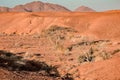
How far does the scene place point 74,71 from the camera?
1772 cm

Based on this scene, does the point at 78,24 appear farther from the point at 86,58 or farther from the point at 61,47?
the point at 86,58

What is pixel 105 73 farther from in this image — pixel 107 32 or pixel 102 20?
pixel 102 20

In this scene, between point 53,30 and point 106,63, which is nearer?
point 106,63

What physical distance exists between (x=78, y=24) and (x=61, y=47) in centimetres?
2301

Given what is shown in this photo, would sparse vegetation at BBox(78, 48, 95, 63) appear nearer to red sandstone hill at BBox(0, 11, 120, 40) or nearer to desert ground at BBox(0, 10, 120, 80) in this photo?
desert ground at BBox(0, 10, 120, 80)

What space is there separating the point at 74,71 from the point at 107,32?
90.5ft

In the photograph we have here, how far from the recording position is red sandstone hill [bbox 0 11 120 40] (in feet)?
148

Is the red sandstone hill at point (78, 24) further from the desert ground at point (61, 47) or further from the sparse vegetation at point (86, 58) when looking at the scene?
the sparse vegetation at point (86, 58)

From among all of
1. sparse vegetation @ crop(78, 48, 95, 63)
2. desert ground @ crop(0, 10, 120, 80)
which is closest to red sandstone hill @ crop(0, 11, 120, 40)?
desert ground @ crop(0, 10, 120, 80)

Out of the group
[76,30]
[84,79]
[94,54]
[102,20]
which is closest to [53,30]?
[76,30]

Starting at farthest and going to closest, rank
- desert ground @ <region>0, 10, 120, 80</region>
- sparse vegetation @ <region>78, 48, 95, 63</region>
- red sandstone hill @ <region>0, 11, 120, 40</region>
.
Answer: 1. red sandstone hill @ <region>0, 11, 120, 40</region>
2. sparse vegetation @ <region>78, 48, 95, 63</region>
3. desert ground @ <region>0, 10, 120, 80</region>

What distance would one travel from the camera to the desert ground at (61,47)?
1641 centimetres

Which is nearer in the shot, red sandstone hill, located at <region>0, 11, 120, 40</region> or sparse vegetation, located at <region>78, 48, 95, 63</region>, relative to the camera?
sparse vegetation, located at <region>78, 48, 95, 63</region>

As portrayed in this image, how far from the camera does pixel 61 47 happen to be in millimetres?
29109
